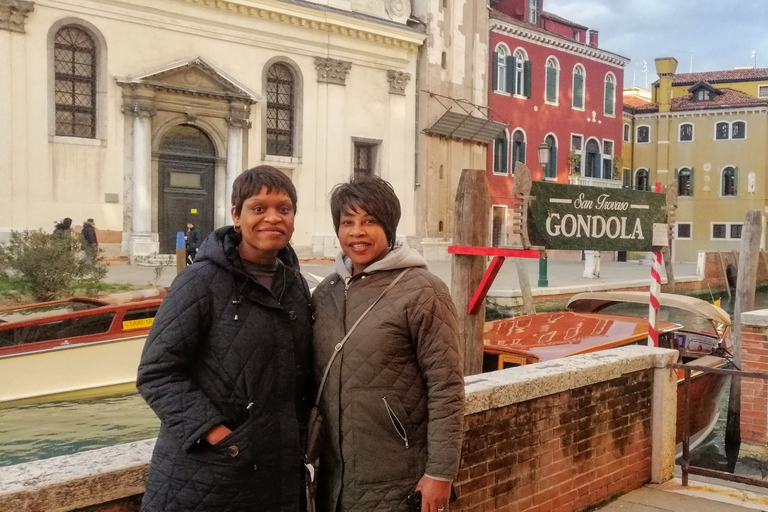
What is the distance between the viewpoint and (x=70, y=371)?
10117 mm

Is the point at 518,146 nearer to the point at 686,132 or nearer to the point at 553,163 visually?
the point at 553,163

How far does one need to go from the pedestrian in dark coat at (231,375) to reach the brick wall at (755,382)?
20.0ft

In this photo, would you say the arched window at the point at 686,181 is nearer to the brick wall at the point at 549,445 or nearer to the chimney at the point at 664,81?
the chimney at the point at 664,81

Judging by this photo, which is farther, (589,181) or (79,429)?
(589,181)

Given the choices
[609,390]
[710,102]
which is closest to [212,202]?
[609,390]

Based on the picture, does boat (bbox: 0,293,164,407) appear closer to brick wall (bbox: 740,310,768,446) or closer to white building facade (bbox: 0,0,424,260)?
brick wall (bbox: 740,310,768,446)

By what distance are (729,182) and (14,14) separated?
35.8 meters

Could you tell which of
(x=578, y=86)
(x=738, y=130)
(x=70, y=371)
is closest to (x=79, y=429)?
(x=70, y=371)

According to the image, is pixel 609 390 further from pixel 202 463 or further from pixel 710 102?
pixel 710 102

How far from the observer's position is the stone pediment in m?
21.0

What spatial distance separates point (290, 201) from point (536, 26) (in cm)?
3298

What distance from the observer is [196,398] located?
7.30 ft

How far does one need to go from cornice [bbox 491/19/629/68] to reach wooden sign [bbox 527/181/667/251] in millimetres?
24294

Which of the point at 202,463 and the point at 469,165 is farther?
the point at 469,165
